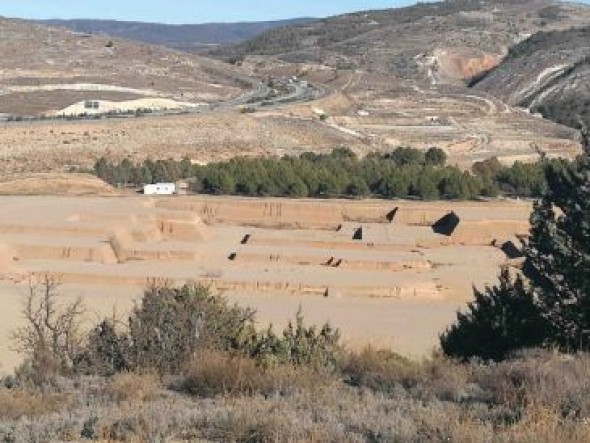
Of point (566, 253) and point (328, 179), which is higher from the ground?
point (566, 253)

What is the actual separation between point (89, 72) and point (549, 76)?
130 feet

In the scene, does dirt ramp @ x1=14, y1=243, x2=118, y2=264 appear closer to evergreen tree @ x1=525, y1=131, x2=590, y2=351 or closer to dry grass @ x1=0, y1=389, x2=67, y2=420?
evergreen tree @ x1=525, y1=131, x2=590, y2=351

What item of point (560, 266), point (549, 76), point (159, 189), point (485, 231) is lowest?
point (485, 231)

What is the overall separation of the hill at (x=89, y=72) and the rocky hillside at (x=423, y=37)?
1811cm

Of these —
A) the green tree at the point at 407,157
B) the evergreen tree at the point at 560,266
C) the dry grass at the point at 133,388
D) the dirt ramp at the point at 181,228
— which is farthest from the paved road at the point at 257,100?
the dry grass at the point at 133,388

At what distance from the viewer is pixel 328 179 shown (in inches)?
1348

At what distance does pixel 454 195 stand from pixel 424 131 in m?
21.7

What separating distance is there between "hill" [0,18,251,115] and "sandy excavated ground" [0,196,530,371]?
27850 millimetres

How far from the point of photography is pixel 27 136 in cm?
4300

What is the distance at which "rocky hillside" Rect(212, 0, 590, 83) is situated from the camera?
98.3 m

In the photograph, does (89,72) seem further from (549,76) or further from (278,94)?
(549,76)

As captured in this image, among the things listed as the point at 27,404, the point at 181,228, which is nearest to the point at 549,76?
the point at 181,228

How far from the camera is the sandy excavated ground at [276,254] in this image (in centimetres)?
1936

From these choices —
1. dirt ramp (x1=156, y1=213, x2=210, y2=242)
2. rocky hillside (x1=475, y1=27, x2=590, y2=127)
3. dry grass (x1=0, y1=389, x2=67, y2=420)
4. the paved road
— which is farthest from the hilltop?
dry grass (x1=0, y1=389, x2=67, y2=420)
